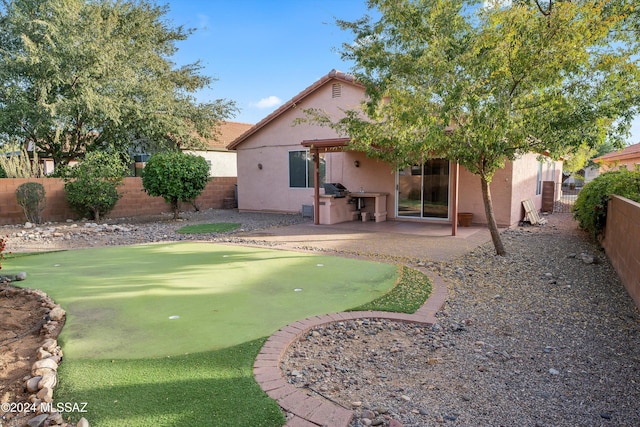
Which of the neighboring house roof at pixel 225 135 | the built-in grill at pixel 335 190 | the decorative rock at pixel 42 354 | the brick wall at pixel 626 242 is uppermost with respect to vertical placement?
the neighboring house roof at pixel 225 135

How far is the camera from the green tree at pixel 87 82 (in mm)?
15742

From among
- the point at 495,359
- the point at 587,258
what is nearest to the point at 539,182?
the point at 587,258

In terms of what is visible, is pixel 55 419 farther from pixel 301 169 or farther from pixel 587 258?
pixel 301 169

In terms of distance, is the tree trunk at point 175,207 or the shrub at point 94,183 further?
the tree trunk at point 175,207

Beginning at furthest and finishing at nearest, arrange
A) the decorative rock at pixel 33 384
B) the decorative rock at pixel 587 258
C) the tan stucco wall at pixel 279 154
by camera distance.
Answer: the tan stucco wall at pixel 279 154, the decorative rock at pixel 587 258, the decorative rock at pixel 33 384

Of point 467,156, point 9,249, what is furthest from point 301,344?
point 9,249

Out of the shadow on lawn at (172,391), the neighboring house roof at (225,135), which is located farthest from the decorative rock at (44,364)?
the neighboring house roof at (225,135)

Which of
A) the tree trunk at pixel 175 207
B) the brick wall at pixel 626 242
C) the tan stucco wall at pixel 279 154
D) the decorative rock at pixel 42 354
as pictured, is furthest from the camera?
the tan stucco wall at pixel 279 154

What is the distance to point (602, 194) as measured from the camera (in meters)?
9.28

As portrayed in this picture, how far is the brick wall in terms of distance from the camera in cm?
531

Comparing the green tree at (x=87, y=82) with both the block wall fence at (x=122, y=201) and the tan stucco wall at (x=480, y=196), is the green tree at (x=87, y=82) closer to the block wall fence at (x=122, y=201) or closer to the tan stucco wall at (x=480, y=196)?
the block wall fence at (x=122, y=201)

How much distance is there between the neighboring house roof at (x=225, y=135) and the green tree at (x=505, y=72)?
17.6 m

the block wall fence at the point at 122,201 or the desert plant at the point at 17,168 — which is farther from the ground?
the desert plant at the point at 17,168

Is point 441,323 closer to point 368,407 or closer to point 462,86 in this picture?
point 368,407
